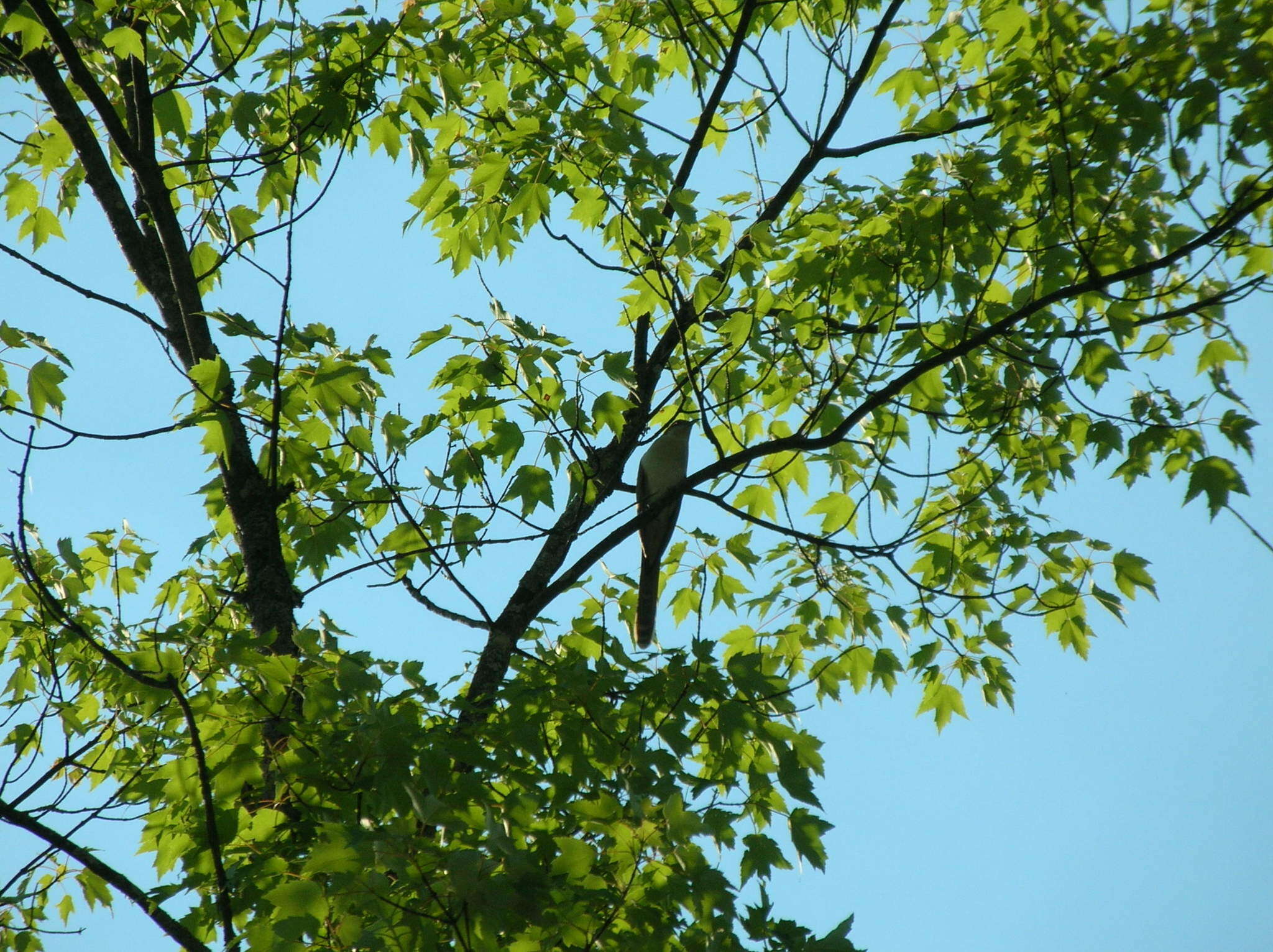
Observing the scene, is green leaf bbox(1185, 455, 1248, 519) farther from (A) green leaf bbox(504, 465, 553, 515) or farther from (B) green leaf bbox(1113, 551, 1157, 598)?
(A) green leaf bbox(504, 465, 553, 515)

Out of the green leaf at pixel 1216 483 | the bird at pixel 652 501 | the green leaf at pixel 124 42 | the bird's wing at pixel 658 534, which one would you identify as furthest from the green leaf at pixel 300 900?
the green leaf at pixel 1216 483

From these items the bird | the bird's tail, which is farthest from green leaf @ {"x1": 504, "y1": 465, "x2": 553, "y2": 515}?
the bird's tail

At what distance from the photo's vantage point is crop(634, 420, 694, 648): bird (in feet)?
19.1

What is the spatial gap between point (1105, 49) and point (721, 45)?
1817 millimetres

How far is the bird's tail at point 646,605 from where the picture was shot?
584 centimetres

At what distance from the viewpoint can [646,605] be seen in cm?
594

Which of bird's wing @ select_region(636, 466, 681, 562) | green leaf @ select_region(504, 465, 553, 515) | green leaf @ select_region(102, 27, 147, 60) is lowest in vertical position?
green leaf @ select_region(504, 465, 553, 515)

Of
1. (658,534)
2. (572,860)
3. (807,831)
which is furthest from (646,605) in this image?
(572,860)

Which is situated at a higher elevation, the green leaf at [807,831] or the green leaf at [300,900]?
the green leaf at [300,900]

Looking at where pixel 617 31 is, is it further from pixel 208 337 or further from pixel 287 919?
pixel 287 919

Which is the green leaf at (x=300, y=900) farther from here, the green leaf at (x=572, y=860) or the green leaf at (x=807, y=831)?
the green leaf at (x=807, y=831)

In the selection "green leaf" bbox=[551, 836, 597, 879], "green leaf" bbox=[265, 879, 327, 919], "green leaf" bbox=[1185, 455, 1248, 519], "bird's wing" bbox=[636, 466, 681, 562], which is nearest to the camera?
"green leaf" bbox=[265, 879, 327, 919]

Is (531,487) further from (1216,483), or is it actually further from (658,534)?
(1216,483)

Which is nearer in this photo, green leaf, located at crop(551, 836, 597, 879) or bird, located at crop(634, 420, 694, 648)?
green leaf, located at crop(551, 836, 597, 879)
